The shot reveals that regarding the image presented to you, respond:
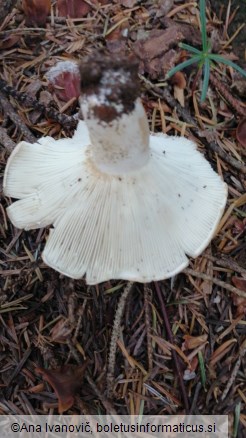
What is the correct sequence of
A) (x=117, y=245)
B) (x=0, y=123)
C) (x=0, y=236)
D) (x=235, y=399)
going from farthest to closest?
(x=0, y=123) → (x=0, y=236) → (x=235, y=399) → (x=117, y=245)

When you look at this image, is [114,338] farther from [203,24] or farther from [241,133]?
[203,24]

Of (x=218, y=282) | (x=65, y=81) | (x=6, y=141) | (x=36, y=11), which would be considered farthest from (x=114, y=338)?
(x=36, y=11)

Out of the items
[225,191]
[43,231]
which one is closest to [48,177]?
[43,231]

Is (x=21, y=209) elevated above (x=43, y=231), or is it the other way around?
(x=21, y=209)

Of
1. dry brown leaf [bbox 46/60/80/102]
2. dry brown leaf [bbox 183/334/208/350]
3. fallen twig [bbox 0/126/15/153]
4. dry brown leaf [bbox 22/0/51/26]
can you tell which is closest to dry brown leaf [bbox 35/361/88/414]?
dry brown leaf [bbox 183/334/208/350]

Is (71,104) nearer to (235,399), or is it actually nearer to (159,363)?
(159,363)

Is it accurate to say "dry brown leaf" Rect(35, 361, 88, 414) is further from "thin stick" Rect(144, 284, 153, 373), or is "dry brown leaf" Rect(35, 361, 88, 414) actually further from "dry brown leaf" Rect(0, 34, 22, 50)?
"dry brown leaf" Rect(0, 34, 22, 50)
